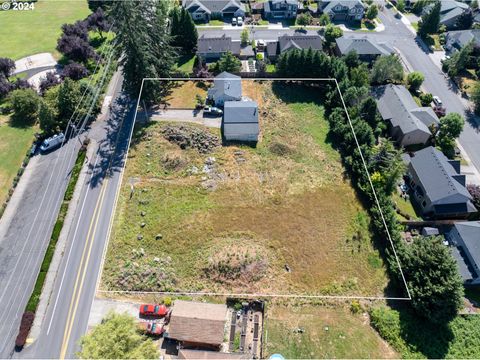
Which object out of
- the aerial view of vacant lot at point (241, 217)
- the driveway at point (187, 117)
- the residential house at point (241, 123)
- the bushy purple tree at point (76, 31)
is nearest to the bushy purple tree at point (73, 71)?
the bushy purple tree at point (76, 31)

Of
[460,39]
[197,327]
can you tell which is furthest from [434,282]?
[460,39]

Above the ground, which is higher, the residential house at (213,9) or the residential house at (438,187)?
the residential house at (213,9)

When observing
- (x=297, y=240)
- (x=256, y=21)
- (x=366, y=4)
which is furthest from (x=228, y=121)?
(x=366, y=4)

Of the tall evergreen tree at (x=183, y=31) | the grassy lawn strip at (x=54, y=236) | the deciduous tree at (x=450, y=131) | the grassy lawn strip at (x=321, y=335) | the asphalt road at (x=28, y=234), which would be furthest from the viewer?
the tall evergreen tree at (x=183, y=31)

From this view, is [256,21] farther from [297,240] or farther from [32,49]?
[297,240]

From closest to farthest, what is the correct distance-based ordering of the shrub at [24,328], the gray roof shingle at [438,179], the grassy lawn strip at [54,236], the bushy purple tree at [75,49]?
the shrub at [24,328] → the grassy lawn strip at [54,236] → the gray roof shingle at [438,179] → the bushy purple tree at [75,49]

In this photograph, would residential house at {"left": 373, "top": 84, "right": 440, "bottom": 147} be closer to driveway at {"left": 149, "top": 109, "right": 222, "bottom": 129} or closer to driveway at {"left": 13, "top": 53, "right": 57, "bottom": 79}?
driveway at {"left": 149, "top": 109, "right": 222, "bottom": 129}

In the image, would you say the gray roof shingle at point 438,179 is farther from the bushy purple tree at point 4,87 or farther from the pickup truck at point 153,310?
the bushy purple tree at point 4,87

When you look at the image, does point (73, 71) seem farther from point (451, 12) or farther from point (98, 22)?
point (451, 12)
